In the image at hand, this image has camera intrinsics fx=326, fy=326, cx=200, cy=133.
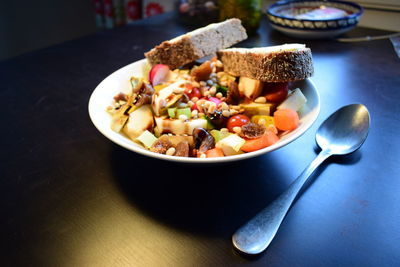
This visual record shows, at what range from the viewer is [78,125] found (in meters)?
1.13

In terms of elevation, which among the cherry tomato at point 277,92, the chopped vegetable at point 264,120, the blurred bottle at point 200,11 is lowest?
the blurred bottle at point 200,11

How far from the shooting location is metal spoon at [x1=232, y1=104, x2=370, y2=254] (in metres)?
0.64

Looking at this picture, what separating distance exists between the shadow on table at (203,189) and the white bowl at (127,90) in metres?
0.09

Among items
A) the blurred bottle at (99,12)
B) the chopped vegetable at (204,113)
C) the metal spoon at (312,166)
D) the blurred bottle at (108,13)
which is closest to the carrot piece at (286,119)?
the chopped vegetable at (204,113)

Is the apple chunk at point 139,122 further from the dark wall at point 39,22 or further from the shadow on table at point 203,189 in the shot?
the dark wall at point 39,22

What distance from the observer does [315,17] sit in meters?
1.78

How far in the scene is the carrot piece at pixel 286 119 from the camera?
837 millimetres

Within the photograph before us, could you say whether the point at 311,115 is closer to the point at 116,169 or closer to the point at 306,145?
the point at 306,145

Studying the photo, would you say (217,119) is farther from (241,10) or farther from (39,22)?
(39,22)

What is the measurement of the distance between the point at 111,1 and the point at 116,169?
2.66 m

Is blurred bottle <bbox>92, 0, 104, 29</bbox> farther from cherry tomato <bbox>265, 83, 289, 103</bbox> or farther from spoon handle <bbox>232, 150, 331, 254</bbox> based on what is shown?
spoon handle <bbox>232, 150, 331, 254</bbox>

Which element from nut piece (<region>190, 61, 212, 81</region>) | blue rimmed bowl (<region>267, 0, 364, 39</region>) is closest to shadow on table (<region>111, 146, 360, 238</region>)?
nut piece (<region>190, 61, 212, 81</region>)

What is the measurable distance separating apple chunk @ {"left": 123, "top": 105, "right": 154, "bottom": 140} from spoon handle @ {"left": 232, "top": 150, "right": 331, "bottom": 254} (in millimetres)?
390

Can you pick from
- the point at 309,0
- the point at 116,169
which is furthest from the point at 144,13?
the point at 116,169
